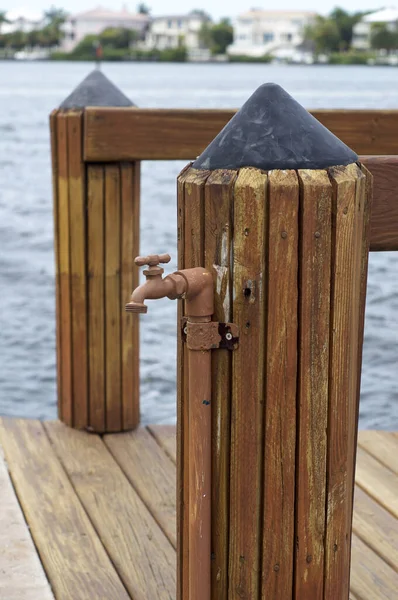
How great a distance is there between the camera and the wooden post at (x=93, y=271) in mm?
4188

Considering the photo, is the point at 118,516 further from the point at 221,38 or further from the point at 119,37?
the point at 221,38

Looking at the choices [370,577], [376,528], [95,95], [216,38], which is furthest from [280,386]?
[216,38]

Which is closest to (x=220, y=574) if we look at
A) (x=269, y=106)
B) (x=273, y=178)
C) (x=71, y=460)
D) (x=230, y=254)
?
(x=230, y=254)

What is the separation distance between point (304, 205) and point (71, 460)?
2424 millimetres

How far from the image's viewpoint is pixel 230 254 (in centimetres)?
203

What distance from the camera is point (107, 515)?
363cm

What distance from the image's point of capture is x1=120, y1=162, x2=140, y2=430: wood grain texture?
424 centimetres

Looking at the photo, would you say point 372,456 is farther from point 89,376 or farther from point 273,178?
point 273,178

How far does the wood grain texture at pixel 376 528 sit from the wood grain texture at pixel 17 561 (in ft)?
3.45

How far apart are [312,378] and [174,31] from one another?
18487cm

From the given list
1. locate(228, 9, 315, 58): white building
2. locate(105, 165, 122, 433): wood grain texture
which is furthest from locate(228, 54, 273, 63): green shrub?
locate(105, 165, 122, 433): wood grain texture

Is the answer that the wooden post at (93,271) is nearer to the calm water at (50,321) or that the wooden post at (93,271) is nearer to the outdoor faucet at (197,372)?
the outdoor faucet at (197,372)

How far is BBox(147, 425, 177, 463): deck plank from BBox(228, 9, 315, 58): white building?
166536mm

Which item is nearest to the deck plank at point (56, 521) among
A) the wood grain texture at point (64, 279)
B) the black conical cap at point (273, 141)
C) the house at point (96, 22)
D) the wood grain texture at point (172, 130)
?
the wood grain texture at point (64, 279)
